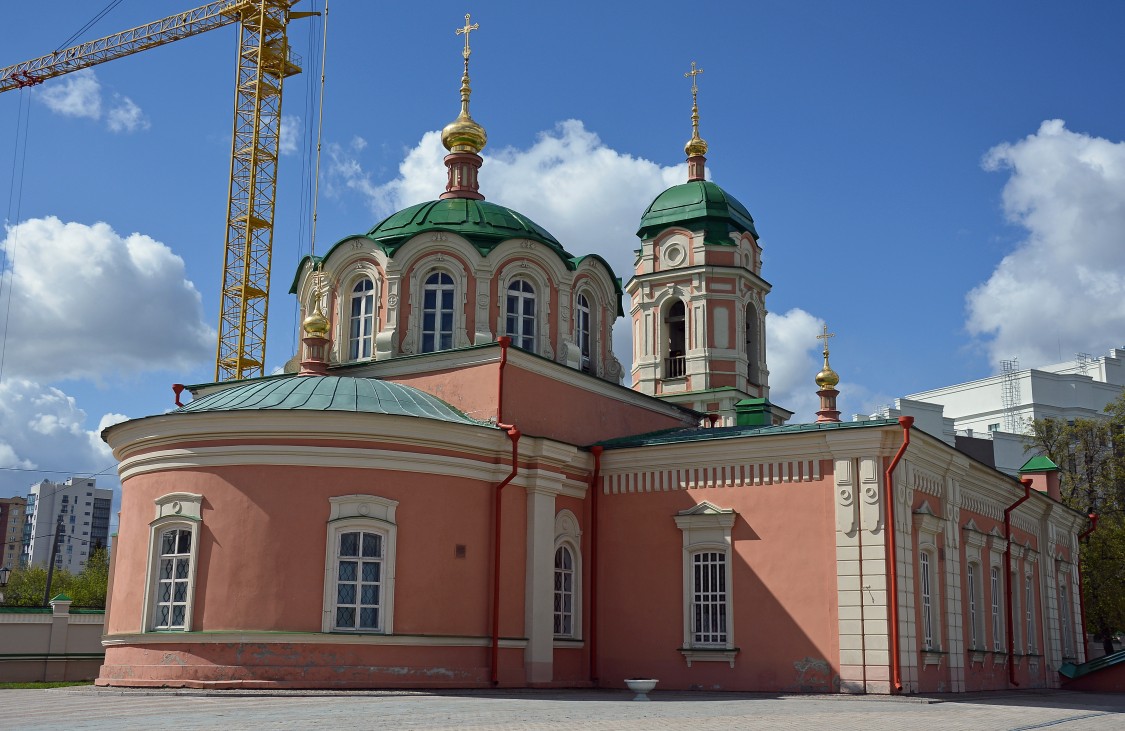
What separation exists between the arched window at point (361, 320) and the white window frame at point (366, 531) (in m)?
5.27

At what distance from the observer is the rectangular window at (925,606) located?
17.9m

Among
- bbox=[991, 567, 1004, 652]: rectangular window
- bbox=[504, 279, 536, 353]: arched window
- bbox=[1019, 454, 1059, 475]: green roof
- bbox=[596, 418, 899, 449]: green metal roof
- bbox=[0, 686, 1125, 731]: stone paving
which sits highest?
bbox=[504, 279, 536, 353]: arched window

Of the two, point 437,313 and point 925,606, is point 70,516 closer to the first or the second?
point 437,313

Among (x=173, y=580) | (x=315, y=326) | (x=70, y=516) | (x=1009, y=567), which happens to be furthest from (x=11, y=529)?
(x=1009, y=567)

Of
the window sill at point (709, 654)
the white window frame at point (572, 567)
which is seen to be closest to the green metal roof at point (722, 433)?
the white window frame at point (572, 567)

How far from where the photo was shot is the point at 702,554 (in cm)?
1884

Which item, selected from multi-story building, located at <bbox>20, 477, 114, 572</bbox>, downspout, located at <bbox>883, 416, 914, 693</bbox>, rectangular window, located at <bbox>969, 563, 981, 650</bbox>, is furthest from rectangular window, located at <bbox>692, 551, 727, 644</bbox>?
multi-story building, located at <bbox>20, 477, 114, 572</bbox>

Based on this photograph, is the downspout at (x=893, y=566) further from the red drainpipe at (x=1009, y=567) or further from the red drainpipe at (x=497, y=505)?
the red drainpipe at (x=1009, y=567)

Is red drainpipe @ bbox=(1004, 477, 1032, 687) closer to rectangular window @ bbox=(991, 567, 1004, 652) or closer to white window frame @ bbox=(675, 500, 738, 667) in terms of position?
rectangular window @ bbox=(991, 567, 1004, 652)

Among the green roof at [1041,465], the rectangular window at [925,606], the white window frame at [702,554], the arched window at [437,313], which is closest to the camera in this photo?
the rectangular window at [925,606]

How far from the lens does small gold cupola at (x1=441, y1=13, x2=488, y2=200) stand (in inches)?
952

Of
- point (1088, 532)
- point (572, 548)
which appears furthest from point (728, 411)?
point (1088, 532)

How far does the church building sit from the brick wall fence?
30.4 ft

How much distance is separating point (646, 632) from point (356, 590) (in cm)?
499
